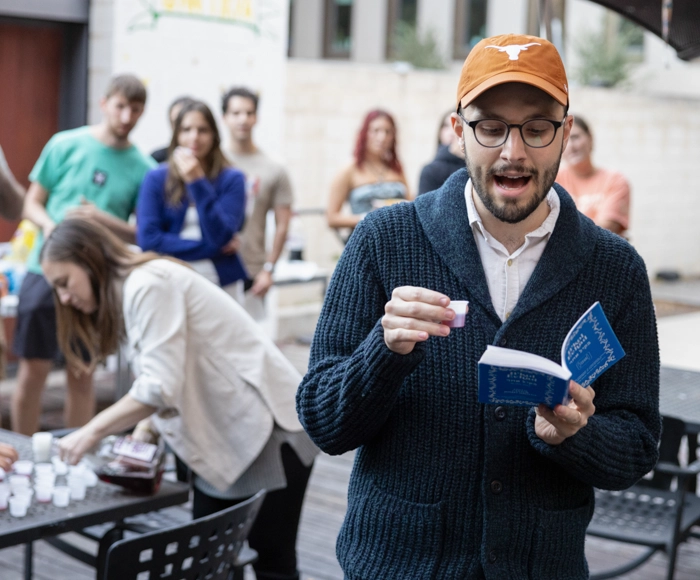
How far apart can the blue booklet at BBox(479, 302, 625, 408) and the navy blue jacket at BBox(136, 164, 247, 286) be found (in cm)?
374

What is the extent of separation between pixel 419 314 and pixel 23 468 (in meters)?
1.80

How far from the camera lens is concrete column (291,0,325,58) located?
18.2 meters

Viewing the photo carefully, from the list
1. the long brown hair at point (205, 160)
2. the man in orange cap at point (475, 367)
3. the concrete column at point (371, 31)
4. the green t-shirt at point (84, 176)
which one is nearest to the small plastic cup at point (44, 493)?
the man in orange cap at point (475, 367)

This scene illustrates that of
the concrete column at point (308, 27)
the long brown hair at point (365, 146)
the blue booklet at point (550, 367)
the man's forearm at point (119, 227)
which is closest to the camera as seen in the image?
the blue booklet at point (550, 367)

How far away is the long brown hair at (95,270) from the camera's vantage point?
10.5 feet

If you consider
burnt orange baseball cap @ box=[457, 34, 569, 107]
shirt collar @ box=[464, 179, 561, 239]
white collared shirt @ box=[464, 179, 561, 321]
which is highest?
burnt orange baseball cap @ box=[457, 34, 569, 107]

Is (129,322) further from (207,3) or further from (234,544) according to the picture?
(207,3)

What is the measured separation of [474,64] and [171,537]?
1.35m

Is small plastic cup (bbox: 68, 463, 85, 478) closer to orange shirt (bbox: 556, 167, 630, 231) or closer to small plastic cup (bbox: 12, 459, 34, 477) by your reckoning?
small plastic cup (bbox: 12, 459, 34, 477)

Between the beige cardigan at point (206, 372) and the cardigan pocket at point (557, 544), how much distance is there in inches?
55.4

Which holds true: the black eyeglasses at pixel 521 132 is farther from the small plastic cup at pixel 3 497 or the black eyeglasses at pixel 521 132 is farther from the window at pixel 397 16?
the window at pixel 397 16

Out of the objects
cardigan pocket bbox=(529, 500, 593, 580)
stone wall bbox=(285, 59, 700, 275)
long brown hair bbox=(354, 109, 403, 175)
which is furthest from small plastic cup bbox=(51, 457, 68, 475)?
stone wall bbox=(285, 59, 700, 275)

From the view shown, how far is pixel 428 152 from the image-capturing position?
11.4 m

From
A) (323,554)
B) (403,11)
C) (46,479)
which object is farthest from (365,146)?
(403,11)
